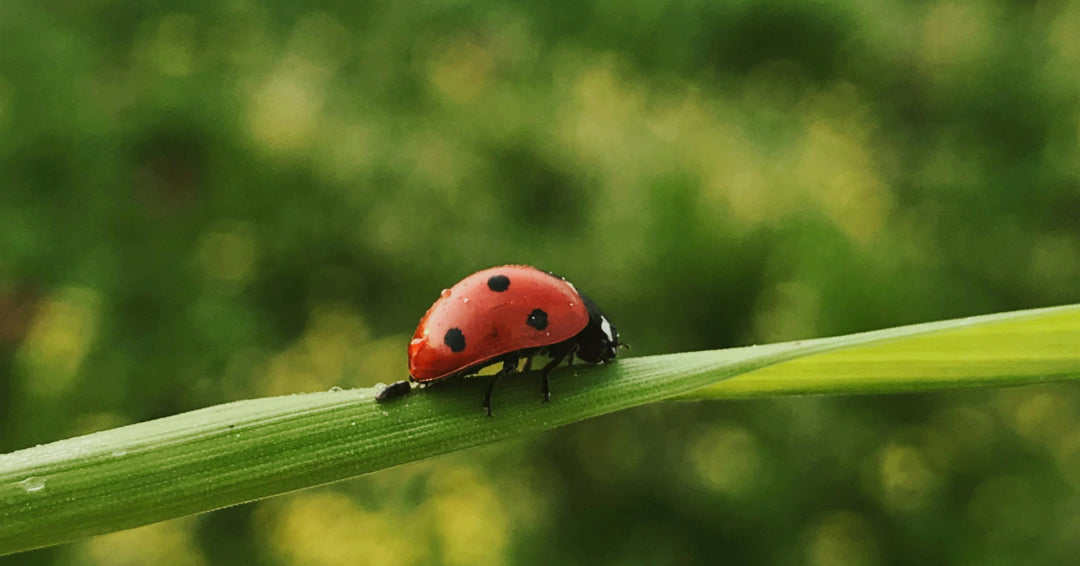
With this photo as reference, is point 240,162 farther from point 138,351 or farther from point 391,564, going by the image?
point 391,564

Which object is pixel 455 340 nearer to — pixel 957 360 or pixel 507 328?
pixel 507 328

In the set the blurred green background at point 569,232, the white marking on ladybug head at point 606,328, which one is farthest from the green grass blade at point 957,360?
the blurred green background at point 569,232

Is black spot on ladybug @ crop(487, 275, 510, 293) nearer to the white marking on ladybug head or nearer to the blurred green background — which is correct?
the white marking on ladybug head

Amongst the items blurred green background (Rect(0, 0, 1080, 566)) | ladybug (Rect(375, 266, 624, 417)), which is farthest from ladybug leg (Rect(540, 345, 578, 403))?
blurred green background (Rect(0, 0, 1080, 566))

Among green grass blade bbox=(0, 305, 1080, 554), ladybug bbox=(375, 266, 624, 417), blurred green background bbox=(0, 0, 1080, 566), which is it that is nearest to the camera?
green grass blade bbox=(0, 305, 1080, 554)

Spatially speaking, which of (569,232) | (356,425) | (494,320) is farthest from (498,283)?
(569,232)

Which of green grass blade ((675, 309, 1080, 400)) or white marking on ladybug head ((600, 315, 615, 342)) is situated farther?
white marking on ladybug head ((600, 315, 615, 342))

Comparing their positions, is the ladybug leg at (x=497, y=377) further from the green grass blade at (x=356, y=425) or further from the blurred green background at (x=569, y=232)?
the blurred green background at (x=569, y=232)
